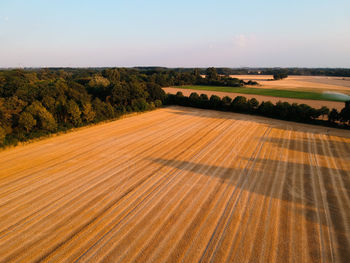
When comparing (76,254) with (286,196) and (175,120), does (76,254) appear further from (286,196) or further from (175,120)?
(175,120)

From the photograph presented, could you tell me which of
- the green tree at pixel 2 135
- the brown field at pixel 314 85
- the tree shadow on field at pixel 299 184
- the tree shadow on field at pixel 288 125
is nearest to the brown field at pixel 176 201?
the tree shadow on field at pixel 299 184

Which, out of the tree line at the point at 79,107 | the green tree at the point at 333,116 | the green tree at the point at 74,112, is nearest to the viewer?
the tree line at the point at 79,107

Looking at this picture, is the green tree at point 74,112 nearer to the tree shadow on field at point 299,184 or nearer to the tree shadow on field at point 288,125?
the tree shadow on field at point 299,184

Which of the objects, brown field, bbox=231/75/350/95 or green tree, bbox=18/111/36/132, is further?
brown field, bbox=231/75/350/95

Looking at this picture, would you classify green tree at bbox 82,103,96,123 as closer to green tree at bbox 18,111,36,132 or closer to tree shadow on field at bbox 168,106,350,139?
green tree at bbox 18,111,36,132

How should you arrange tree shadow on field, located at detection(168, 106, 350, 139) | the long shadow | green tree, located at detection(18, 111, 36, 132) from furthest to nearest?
1. tree shadow on field, located at detection(168, 106, 350, 139)
2. green tree, located at detection(18, 111, 36, 132)
3. the long shadow

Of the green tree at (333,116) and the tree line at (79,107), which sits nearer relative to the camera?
the tree line at (79,107)

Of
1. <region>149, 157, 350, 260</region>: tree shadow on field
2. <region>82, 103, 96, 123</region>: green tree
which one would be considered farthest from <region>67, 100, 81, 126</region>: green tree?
<region>149, 157, 350, 260</region>: tree shadow on field
